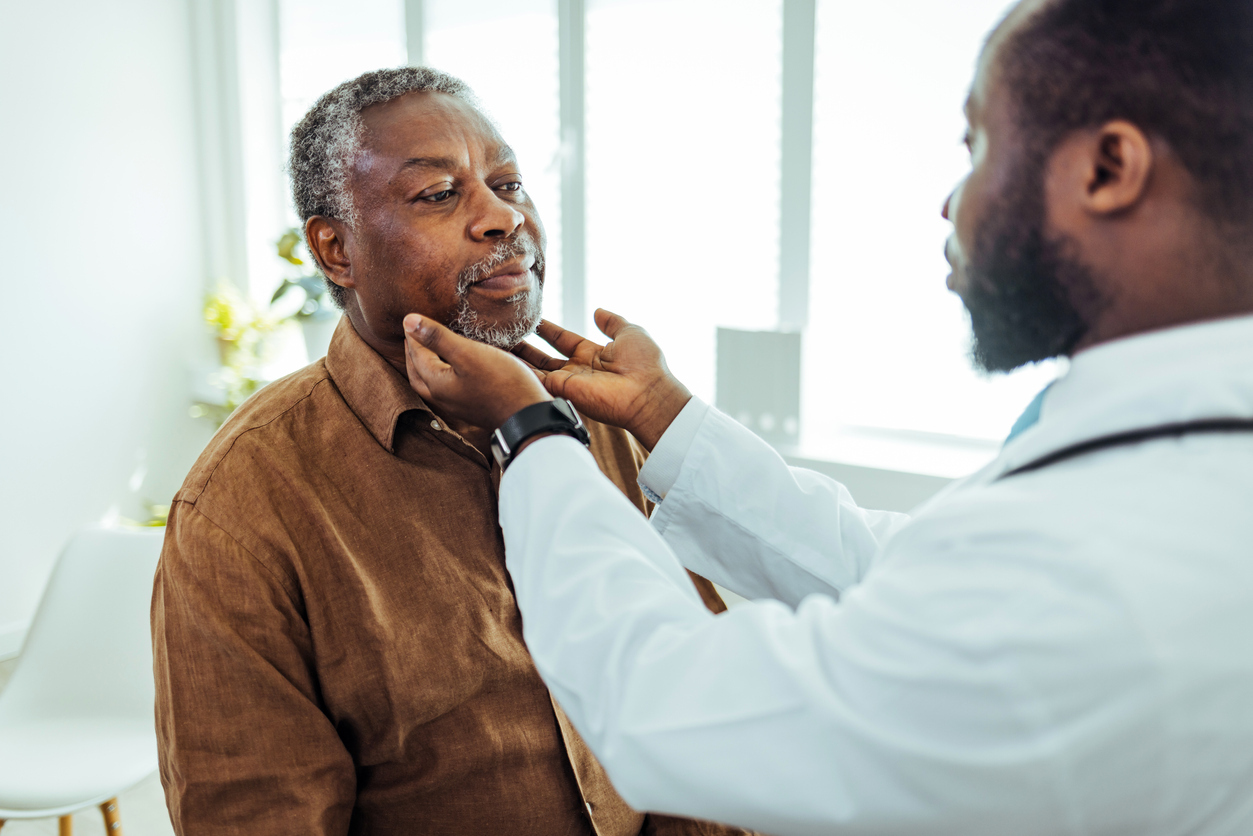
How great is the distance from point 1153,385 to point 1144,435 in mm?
40

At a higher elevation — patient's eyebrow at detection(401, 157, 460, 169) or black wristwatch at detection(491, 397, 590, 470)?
patient's eyebrow at detection(401, 157, 460, 169)

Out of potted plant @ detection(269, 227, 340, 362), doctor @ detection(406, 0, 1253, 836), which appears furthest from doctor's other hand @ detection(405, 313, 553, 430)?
potted plant @ detection(269, 227, 340, 362)

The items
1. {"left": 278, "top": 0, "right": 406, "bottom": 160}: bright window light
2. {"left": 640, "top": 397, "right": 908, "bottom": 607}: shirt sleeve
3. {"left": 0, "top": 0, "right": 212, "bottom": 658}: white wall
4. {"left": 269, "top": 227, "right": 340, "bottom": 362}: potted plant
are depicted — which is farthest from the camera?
{"left": 278, "top": 0, "right": 406, "bottom": 160}: bright window light

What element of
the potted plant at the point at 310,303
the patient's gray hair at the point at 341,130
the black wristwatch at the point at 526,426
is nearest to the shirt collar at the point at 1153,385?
the black wristwatch at the point at 526,426

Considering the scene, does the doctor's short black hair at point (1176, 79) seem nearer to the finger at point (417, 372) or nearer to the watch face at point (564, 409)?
the watch face at point (564, 409)

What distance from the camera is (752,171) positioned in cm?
279

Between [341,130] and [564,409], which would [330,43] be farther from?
[564,409]

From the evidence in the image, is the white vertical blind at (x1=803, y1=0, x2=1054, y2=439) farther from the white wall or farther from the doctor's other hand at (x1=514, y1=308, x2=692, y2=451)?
the white wall

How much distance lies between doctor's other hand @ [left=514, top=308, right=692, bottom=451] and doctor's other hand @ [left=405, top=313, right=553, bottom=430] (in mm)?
221

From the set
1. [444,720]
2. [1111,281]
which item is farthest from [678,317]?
[1111,281]

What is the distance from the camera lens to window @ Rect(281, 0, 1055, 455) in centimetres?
250

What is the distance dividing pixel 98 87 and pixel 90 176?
360 mm

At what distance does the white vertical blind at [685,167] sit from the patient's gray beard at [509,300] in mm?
1554

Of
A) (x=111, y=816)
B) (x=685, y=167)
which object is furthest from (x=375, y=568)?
(x=685, y=167)
